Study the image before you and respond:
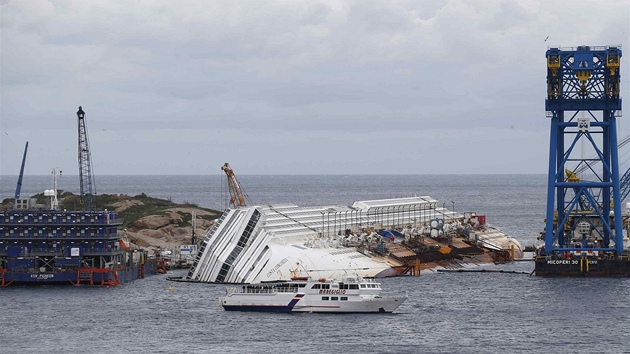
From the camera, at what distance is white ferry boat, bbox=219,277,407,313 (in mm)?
113688

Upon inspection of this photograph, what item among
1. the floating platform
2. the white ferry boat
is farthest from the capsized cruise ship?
the white ferry boat

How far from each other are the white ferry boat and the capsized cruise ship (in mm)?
19899

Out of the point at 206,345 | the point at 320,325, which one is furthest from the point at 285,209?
the point at 206,345

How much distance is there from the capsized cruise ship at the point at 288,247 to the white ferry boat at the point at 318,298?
65.3 ft

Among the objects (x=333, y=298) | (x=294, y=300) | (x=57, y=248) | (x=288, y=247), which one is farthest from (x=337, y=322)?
(x=57, y=248)

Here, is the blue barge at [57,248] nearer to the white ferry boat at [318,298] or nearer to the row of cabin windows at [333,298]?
the white ferry boat at [318,298]

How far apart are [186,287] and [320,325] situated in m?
35.0

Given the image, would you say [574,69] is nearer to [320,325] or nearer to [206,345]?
[320,325]

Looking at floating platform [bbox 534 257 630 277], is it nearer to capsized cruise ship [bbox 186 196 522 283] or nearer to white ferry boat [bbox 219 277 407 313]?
capsized cruise ship [bbox 186 196 522 283]

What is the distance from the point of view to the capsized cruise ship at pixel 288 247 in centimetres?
13962

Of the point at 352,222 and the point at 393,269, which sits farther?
the point at 352,222

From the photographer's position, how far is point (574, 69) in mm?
139375

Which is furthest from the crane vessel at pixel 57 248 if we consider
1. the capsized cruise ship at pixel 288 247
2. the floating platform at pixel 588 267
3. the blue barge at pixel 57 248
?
the floating platform at pixel 588 267

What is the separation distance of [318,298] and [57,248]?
4069 centimetres
